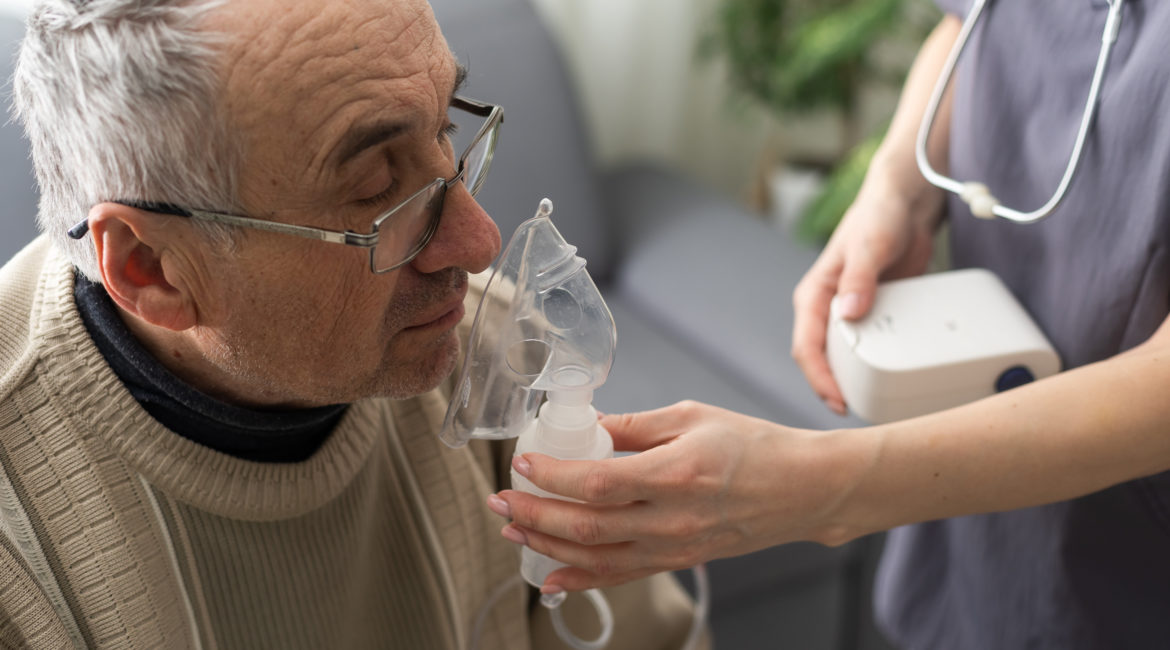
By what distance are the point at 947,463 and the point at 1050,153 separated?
368 mm

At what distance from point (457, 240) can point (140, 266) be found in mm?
262

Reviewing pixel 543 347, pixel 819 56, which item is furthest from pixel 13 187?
pixel 819 56

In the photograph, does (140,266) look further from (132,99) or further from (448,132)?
(448,132)

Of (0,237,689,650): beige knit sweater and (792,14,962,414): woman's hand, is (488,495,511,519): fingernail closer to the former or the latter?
(0,237,689,650): beige knit sweater

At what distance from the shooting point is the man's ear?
0.82 m

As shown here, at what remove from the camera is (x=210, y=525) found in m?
0.96

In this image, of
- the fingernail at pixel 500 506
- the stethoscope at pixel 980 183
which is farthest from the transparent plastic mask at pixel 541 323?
the stethoscope at pixel 980 183

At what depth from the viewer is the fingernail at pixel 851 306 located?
1133mm

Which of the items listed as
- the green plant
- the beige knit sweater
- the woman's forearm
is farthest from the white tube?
the green plant

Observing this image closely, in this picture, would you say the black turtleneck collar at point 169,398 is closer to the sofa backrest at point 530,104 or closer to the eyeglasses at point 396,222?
the eyeglasses at point 396,222

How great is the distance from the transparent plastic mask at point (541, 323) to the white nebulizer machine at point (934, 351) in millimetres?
329

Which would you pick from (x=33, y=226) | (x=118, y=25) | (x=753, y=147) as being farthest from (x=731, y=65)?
(x=118, y=25)

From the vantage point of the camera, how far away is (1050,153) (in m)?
1.09

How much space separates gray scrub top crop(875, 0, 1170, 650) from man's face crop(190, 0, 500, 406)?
59 centimetres
